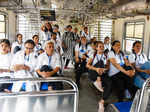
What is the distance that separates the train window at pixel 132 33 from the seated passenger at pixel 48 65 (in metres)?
3.43

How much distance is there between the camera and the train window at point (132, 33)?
5425mm

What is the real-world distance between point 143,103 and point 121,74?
1.28 metres

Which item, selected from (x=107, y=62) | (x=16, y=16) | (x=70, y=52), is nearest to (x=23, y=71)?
(x=107, y=62)

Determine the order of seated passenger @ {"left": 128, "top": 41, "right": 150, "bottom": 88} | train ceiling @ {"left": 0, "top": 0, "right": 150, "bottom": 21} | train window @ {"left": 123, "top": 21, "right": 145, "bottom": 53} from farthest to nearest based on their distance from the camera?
1. train window @ {"left": 123, "top": 21, "right": 145, "bottom": 53}
2. train ceiling @ {"left": 0, "top": 0, "right": 150, "bottom": 21}
3. seated passenger @ {"left": 128, "top": 41, "right": 150, "bottom": 88}

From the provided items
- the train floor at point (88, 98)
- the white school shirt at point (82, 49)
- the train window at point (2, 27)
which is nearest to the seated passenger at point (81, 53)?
the white school shirt at point (82, 49)

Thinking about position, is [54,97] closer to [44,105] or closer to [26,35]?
[44,105]

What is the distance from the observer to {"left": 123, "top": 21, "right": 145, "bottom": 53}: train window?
5425 millimetres

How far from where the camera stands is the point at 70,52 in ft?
17.9

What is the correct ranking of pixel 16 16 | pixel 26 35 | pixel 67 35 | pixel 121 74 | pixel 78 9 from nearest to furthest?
1. pixel 121 74
2. pixel 67 35
3. pixel 78 9
4. pixel 16 16
5. pixel 26 35

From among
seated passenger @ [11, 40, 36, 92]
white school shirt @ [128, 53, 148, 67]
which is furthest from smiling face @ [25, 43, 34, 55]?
white school shirt @ [128, 53, 148, 67]

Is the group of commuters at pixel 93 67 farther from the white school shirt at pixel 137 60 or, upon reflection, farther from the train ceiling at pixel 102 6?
the train ceiling at pixel 102 6

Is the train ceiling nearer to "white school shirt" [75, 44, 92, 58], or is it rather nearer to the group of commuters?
the group of commuters

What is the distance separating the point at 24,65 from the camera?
2.78 metres

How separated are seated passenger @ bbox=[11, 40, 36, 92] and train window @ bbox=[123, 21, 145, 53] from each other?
375 centimetres
